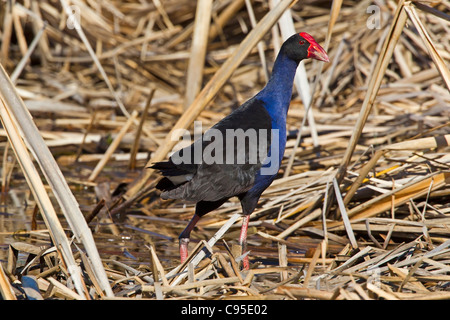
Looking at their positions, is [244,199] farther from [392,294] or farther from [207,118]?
[207,118]

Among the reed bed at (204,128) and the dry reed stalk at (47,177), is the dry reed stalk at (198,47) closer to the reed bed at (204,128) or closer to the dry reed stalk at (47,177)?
the reed bed at (204,128)

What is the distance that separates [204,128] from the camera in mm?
4324

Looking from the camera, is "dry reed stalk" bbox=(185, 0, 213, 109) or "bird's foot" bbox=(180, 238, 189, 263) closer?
"bird's foot" bbox=(180, 238, 189, 263)

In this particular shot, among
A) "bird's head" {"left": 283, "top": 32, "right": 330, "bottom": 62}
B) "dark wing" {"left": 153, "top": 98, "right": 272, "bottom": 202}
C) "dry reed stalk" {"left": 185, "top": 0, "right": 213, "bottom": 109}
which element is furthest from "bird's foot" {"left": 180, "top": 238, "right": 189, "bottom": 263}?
"dry reed stalk" {"left": 185, "top": 0, "right": 213, "bottom": 109}

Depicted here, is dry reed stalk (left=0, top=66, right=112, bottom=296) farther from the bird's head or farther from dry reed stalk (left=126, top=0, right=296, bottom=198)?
the bird's head

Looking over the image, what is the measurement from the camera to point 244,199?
103 inches

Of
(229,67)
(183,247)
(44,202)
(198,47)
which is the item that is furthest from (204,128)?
(44,202)

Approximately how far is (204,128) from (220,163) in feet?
6.21

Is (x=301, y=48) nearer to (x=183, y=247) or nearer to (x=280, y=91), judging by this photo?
(x=280, y=91)

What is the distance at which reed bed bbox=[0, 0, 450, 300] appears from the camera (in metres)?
1.96

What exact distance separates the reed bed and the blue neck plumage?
0.17 metres
